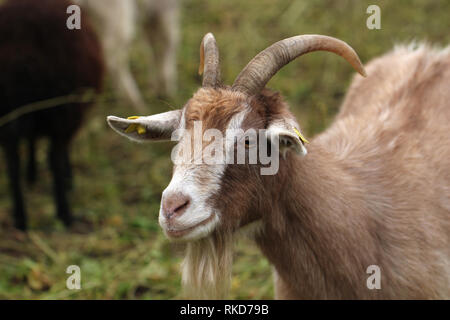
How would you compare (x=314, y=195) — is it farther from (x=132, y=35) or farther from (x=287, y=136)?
(x=132, y=35)

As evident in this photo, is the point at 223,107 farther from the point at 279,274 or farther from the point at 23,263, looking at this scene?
the point at 23,263

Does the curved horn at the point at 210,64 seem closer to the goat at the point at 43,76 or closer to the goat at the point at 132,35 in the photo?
the goat at the point at 43,76

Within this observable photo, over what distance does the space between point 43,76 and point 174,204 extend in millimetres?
2890

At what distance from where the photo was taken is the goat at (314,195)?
2469mm

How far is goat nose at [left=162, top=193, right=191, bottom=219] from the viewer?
2311mm

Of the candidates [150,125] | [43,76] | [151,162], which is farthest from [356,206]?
[151,162]

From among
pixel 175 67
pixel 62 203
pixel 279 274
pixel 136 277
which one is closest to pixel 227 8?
pixel 175 67

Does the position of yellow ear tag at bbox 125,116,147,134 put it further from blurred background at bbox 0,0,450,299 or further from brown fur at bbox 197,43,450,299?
brown fur at bbox 197,43,450,299

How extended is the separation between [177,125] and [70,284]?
1.95 meters

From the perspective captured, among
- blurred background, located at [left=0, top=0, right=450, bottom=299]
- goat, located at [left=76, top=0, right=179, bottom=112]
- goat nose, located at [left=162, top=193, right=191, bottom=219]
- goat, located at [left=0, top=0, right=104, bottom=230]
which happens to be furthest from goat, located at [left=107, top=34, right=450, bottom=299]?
goat, located at [left=76, top=0, right=179, bottom=112]

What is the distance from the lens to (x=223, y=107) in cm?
250

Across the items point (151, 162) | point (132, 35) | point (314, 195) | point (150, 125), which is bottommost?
point (314, 195)

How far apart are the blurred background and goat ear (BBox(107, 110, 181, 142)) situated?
5.8 inches

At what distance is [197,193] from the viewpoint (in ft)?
7.72
